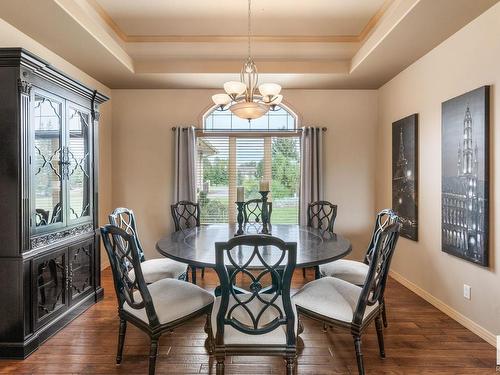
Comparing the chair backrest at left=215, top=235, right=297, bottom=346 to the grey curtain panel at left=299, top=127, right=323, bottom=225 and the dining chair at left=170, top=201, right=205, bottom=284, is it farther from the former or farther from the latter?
the grey curtain panel at left=299, top=127, right=323, bottom=225

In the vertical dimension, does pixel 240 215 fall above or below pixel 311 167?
below

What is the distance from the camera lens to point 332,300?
209cm

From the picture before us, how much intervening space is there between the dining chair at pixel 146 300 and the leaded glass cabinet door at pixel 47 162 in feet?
3.03

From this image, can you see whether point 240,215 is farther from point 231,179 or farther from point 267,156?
point 267,156

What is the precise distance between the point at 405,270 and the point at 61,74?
164 inches

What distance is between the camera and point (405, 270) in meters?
3.87

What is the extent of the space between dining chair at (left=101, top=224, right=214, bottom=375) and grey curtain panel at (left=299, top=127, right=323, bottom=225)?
265 centimetres

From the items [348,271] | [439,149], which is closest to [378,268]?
[348,271]

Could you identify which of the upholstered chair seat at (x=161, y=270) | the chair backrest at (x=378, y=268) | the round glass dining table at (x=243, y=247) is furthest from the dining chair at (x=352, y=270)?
the upholstered chair seat at (x=161, y=270)

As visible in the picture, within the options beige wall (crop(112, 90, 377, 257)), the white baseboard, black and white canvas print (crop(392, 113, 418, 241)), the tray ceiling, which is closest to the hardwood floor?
the white baseboard

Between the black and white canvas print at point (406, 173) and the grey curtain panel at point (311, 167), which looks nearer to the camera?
the black and white canvas print at point (406, 173)

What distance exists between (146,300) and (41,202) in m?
1.33

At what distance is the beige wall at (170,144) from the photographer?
15.3ft

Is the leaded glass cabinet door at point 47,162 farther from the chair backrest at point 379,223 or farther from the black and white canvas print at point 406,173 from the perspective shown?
the black and white canvas print at point 406,173
